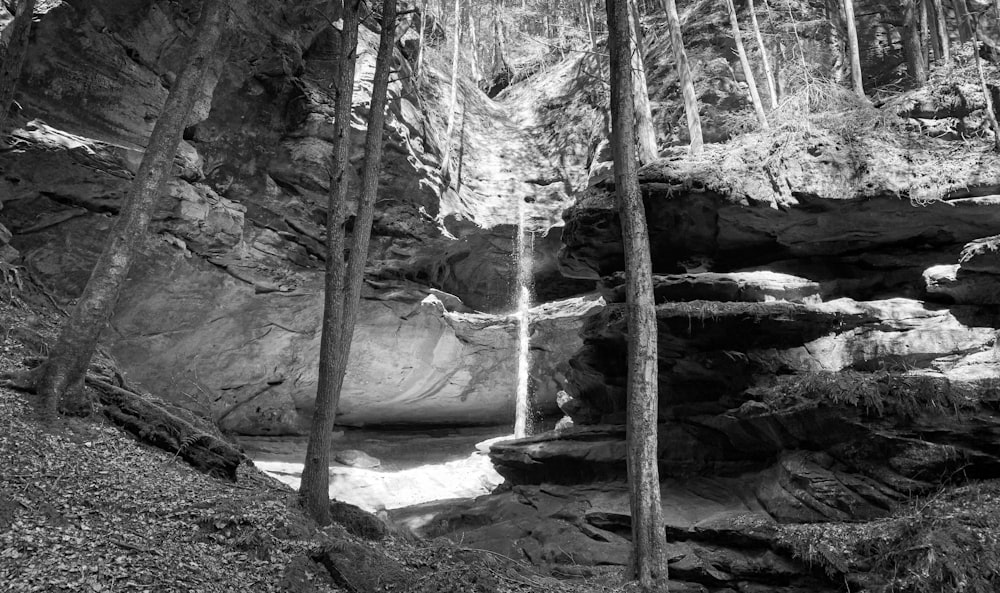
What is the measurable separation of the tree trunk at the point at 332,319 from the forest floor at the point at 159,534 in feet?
1.13

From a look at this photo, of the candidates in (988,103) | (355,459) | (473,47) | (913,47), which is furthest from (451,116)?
(988,103)

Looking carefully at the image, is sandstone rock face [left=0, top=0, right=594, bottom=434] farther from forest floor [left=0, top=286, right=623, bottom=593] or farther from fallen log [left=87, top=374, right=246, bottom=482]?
forest floor [left=0, top=286, right=623, bottom=593]

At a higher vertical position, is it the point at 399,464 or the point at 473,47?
the point at 473,47

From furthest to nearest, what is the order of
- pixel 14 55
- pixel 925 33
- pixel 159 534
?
pixel 925 33 < pixel 14 55 < pixel 159 534

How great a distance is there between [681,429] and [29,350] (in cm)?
1011

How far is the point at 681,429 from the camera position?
11094mm

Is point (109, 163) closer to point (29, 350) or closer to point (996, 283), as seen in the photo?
point (29, 350)

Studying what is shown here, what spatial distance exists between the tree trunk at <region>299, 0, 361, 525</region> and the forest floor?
35cm

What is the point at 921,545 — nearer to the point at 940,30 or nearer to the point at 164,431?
the point at 164,431

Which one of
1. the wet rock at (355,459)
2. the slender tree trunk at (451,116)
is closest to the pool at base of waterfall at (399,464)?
the wet rock at (355,459)

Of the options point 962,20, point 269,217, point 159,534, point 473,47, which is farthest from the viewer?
point 473,47

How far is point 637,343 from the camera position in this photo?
7.38 metres

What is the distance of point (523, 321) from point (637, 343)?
1191cm

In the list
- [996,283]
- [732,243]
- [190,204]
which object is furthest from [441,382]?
[996,283]
